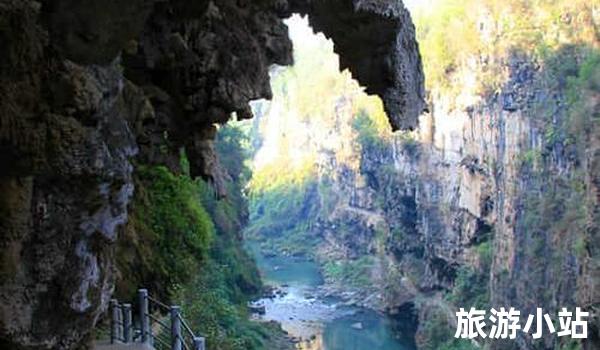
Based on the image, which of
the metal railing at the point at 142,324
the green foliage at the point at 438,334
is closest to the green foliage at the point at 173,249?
the metal railing at the point at 142,324

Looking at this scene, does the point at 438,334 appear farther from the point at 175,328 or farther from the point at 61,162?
the point at 61,162

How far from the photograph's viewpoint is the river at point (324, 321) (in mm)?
37625

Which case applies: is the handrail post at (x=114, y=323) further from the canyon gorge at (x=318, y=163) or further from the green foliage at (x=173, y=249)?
the green foliage at (x=173, y=249)

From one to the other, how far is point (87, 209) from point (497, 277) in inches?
1192

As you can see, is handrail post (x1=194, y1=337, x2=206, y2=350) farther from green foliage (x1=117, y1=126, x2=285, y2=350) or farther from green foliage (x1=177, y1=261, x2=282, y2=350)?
green foliage (x1=177, y1=261, x2=282, y2=350)

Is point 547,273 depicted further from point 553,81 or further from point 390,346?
point 390,346

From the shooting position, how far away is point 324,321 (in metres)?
41.8

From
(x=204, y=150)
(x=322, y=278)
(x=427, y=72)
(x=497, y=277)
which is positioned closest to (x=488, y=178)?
(x=497, y=277)

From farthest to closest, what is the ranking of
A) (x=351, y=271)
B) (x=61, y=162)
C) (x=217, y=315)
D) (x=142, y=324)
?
(x=351, y=271) < (x=217, y=315) < (x=142, y=324) < (x=61, y=162)

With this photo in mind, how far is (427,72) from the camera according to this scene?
143 ft

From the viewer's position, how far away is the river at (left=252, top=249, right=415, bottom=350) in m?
37.6

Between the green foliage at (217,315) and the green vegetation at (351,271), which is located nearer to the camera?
the green foliage at (217,315)

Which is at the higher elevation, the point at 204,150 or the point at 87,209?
the point at 204,150

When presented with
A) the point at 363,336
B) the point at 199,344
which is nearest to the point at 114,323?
the point at 199,344
